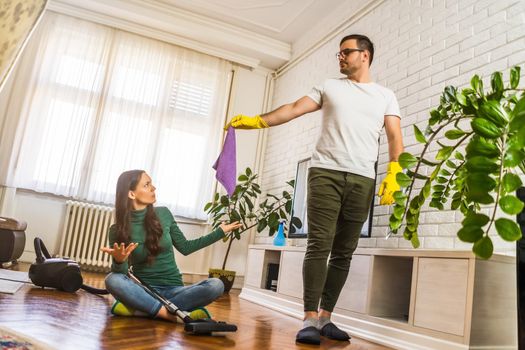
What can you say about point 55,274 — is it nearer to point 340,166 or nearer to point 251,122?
point 251,122

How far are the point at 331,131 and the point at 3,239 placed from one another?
9.94ft

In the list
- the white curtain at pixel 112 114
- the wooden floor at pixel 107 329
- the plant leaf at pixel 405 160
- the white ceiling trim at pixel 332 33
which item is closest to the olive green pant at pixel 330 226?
the wooden floor at pixel 107 329

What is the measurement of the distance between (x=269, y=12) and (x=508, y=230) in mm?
4740

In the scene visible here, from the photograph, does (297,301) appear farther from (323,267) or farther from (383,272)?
(323,267)

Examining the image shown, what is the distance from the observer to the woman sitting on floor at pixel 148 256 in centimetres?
210

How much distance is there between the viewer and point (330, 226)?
6.89ft

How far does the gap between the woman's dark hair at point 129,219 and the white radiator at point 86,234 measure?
8.44 ft

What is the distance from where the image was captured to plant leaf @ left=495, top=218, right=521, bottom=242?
462 mm

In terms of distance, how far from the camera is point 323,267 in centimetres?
208

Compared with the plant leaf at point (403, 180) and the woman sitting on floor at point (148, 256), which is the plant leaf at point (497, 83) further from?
the woman sitting on floor at point (148, 256)

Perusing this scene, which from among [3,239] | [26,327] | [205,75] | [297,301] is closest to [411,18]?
[297,301]

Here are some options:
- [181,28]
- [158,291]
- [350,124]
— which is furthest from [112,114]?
[350,124]

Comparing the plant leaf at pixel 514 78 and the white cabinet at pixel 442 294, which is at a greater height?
the plant leaf at pixel 514 78

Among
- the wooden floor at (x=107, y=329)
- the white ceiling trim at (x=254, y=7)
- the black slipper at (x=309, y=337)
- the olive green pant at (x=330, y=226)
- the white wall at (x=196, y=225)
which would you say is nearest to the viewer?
the wooden floor at (x=107, y=329)
